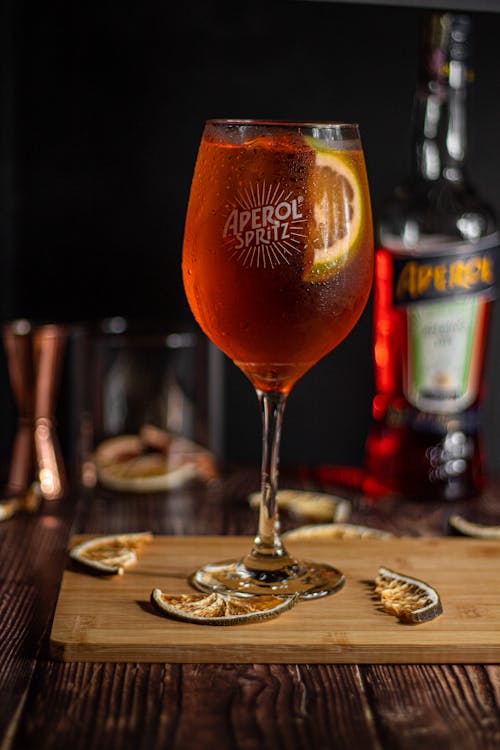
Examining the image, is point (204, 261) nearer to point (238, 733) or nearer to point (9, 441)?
point (238, 733)

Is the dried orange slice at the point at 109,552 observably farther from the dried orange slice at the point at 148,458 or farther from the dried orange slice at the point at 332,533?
the dried orange slice at the point at 148,458

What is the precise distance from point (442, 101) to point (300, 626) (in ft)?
2.57

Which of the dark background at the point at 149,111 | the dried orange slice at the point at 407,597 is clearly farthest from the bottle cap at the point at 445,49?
the dried orange slice at the point at 407,597

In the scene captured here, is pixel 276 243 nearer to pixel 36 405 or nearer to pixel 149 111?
pixel 36 405

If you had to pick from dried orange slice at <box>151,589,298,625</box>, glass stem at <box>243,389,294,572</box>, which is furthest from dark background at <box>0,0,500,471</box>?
dried orange slice at <box>151,589,298,625</box>

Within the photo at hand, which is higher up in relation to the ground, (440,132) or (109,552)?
(440,132)

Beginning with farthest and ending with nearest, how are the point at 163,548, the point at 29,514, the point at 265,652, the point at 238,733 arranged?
the point at 29,514 → the point at 163,548 → the point at 265,652 → the point at 238,733

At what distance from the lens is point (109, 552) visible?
3.38 ft

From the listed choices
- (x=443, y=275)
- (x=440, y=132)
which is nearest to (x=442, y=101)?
(x=440, y=132)

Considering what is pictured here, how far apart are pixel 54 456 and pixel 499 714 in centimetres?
78

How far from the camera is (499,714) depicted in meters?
0.73

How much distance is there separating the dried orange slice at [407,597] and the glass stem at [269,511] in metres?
0.09

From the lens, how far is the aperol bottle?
1342 millimetres

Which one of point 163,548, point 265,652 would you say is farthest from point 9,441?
point 265,652
